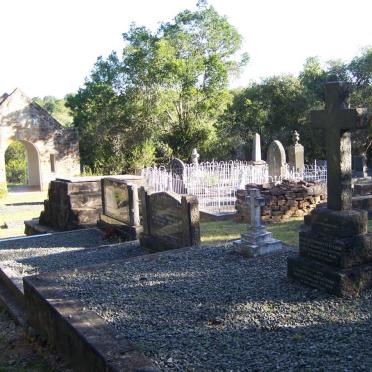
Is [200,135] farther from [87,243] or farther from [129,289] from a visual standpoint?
[129,289]

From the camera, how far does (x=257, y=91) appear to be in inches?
1173

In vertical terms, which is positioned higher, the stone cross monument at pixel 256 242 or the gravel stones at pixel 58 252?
the stone cross monument at pixel 256 242

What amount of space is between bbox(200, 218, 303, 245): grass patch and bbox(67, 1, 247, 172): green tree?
50.5 ft

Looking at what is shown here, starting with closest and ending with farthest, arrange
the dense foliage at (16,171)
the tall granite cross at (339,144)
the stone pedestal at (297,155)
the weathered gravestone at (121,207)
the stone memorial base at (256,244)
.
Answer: the tall granite cross at (339,144) < the stone memorial base at (256,244) < the weathered gravestone at (121,207) < the stone pedestal at (297,155) < the dense foliage at (16,171)

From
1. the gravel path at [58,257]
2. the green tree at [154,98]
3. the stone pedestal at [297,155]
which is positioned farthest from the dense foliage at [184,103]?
the gravel path at [58,257]

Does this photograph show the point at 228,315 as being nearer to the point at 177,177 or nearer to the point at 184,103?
the point at 177,177

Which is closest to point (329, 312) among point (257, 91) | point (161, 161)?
point (161, 161)

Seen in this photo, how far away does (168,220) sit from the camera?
856cm

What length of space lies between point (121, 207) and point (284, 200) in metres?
4.44

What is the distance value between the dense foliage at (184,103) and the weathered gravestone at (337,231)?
21465 millimetres

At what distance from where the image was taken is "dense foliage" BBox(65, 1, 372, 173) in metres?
27.4

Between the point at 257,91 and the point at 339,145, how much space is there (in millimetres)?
25046

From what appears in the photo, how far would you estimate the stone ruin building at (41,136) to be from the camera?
26.0 meters

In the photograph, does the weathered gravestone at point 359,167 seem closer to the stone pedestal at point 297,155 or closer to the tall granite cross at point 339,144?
the stone pedestal at point 297,155
